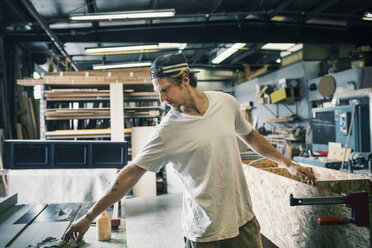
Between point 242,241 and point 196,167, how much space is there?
464mm

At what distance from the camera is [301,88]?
7453mm

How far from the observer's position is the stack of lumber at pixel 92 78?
5.26 metres

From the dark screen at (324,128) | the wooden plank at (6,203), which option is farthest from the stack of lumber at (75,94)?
the dark screen at (324,128)

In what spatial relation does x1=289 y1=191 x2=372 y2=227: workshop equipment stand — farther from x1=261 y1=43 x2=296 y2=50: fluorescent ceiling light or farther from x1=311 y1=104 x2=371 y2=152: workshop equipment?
x1=261 y1=43 x2=296 y2=50: fluorescent ceiling light

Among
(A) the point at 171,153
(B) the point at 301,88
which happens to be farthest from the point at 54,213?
(B) the point at 301,88

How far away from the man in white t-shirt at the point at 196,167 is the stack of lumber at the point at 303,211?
0.50 m

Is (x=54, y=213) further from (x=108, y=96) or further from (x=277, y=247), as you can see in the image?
(x=108, y=96)

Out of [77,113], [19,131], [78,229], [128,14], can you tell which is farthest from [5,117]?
[78,229]

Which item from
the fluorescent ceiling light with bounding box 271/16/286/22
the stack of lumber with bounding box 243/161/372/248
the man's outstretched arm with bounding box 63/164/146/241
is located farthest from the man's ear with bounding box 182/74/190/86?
the fluorescent ceiling light with bounding box 271/16/286/22

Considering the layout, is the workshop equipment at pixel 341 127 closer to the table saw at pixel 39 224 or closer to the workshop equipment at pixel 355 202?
the workshop equipment at pixel 355 202

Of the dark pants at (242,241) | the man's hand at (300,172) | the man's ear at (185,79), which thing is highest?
the man's ear at (185,79)

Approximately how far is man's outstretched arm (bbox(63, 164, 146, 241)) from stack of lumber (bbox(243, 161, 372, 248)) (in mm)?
1154

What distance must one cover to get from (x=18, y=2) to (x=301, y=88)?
656cm

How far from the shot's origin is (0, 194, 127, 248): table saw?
5.15 ft
